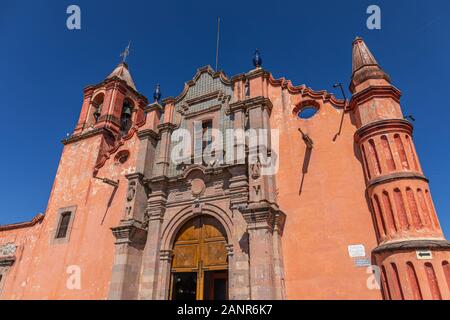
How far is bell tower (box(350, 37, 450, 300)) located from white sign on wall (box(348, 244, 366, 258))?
292mm

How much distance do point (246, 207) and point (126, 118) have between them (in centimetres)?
1172

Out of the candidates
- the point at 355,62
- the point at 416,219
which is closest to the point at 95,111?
the point at 355,62

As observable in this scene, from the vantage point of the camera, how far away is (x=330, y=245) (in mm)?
8805

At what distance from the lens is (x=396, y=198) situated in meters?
8.11

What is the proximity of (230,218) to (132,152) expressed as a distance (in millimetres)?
6455

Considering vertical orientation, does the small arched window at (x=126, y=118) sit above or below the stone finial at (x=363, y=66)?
above

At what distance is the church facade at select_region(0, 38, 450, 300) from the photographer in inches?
322

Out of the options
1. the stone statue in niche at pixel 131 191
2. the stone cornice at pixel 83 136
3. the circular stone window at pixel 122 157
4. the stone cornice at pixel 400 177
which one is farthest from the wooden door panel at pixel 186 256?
the stone cornice at pixel 83 136

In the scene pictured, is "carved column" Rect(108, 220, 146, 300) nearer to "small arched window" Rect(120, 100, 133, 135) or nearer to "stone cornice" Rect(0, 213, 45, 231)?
"stone cornice" Rect(0, 213, 45, 231)

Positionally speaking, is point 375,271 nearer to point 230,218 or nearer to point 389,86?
point 230,218

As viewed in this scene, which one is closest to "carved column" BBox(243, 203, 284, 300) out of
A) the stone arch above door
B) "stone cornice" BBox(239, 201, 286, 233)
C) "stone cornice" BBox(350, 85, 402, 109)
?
"stone cornice" BBox(239, 201, 286, 233)

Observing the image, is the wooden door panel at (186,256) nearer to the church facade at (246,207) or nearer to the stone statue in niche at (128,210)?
the church facade at (246,207)

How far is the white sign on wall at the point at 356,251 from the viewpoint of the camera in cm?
835

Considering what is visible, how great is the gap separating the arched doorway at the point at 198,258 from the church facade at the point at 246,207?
0.13 ft
